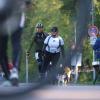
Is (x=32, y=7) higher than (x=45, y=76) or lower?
higher

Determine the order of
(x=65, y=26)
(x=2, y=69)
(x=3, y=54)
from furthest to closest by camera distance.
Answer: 1. (x=2, y=69)
2. (x=3, y=54)
3. (x=65, y=26)

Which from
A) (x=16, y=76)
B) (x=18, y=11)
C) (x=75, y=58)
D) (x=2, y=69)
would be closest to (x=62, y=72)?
(x=75, y=58)

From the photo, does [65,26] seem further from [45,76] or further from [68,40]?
[45,76]

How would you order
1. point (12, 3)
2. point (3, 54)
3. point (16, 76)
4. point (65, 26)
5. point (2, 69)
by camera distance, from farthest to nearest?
point (2, 69) < point (16, 76) < point (3, 54) < point (65, 26) < point (12, 3)

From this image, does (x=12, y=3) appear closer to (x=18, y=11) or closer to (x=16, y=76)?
(x=18, y=11)

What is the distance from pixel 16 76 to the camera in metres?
2.19

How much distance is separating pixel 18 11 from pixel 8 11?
0.03 meters

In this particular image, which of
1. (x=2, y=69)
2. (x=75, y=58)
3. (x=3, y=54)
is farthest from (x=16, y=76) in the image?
(x=75, y=58)

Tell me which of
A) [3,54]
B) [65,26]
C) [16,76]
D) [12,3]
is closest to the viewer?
[12,3]

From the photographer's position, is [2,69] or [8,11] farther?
[2,69]

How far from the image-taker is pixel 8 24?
1.71 meters

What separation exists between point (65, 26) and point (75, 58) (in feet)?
0.48

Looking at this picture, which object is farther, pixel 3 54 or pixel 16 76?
pixel 16 76

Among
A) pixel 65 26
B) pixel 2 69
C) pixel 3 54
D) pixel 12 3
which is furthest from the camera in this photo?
pixel 2 69
